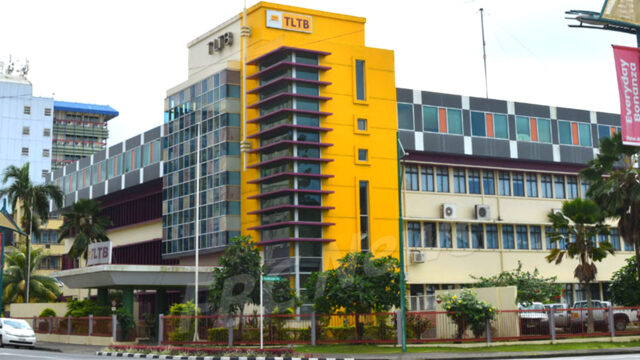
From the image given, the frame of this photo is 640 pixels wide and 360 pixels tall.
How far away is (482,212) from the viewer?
5928 cm

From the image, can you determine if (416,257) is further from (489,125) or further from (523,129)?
(523,129)

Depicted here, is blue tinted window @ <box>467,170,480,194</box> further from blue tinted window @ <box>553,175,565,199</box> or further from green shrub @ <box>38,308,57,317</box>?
green shrub @ <box>38,308,57,317</box>

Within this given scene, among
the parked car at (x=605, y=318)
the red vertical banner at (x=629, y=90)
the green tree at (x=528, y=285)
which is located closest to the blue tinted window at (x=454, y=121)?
the green tree at (x=528, y=285)

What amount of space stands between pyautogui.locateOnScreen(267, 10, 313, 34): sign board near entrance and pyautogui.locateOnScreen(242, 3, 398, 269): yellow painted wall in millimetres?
343

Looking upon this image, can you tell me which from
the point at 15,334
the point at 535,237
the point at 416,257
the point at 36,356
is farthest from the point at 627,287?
the point at 36,356

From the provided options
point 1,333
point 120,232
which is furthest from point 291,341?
point 120,232

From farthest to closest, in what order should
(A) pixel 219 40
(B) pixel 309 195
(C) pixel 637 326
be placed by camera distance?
Answer: (A) pixel 219 40 → (B) pixel 309 195 → (C) pixel 637 326

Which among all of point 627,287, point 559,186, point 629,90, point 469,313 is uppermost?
point 559,186

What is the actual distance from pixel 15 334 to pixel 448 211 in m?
32.0

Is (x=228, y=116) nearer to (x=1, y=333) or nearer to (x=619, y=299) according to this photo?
(x=1, y=333)

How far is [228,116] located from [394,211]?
44.8 ft

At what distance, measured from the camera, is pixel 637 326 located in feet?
118

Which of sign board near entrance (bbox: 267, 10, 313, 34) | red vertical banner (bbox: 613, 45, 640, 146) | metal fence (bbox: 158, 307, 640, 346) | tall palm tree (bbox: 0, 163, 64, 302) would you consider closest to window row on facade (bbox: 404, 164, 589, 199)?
sign board near entrance (bbox: 267, 10, 313, 34)

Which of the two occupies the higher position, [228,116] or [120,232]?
[228,116]
